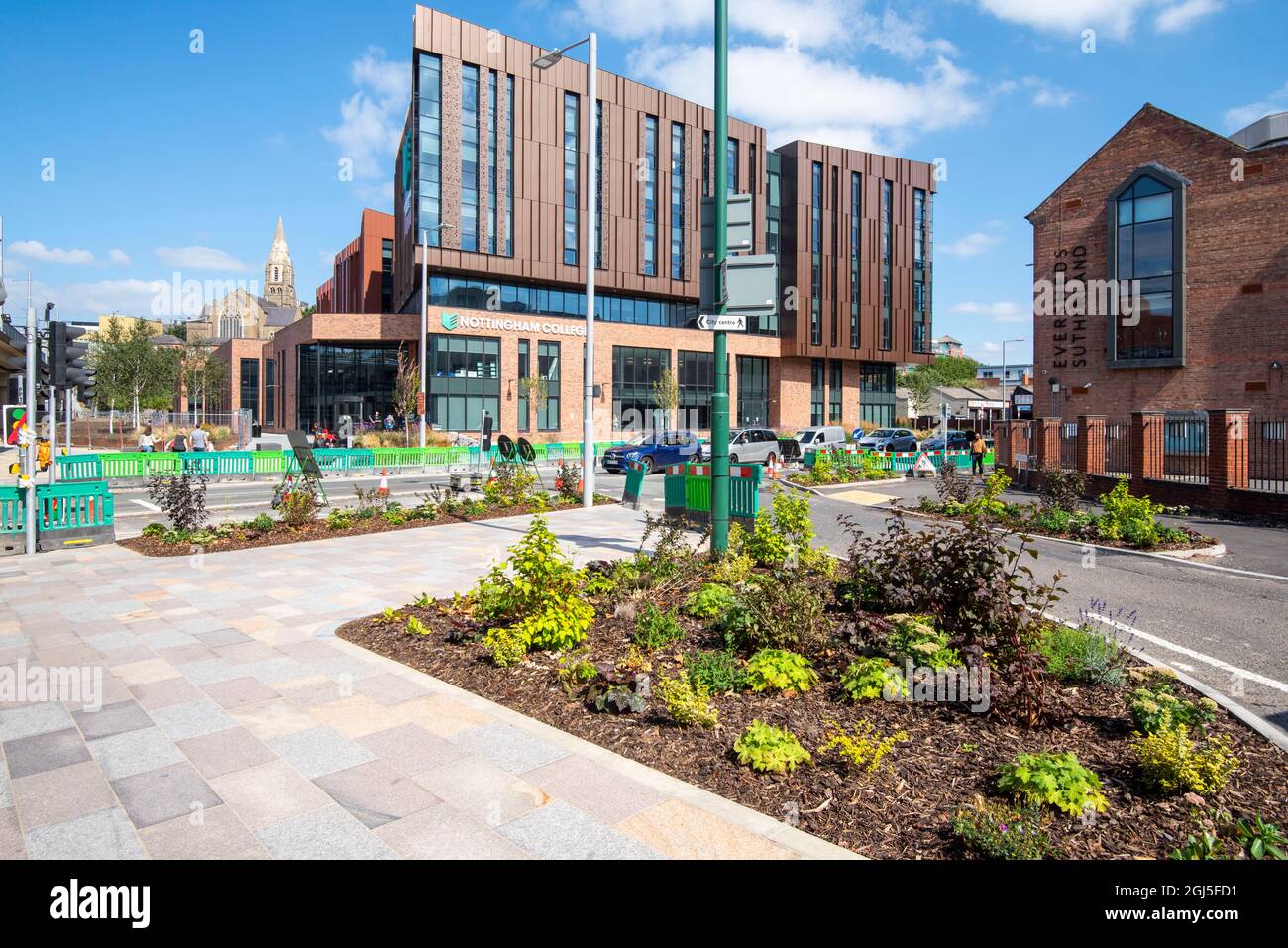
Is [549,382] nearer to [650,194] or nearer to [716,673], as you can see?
[650,194]

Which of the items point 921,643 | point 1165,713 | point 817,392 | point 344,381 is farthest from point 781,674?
point 817,392

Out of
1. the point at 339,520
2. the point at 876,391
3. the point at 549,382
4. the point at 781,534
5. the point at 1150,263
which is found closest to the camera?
the point at 781,534

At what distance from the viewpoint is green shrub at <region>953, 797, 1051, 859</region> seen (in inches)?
128

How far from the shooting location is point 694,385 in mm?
60281

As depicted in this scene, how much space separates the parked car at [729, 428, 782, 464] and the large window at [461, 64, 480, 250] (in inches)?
885

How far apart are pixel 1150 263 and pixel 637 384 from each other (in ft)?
106

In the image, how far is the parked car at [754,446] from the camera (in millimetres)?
32625

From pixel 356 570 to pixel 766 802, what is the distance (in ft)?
25.6

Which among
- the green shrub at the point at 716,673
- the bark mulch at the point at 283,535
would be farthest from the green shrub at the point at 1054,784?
the bark mulch at the point at 283,535

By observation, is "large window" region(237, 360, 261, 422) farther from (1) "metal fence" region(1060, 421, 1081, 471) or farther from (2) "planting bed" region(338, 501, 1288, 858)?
(2) "planting bed" region(338, 501, 1288, 858)

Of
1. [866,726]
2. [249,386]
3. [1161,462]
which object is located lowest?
[866,726]

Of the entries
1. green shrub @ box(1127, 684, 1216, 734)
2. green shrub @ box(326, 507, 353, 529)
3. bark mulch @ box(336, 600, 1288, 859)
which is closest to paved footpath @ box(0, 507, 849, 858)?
bark mulch @ box(336, 600, 1288, 859)
